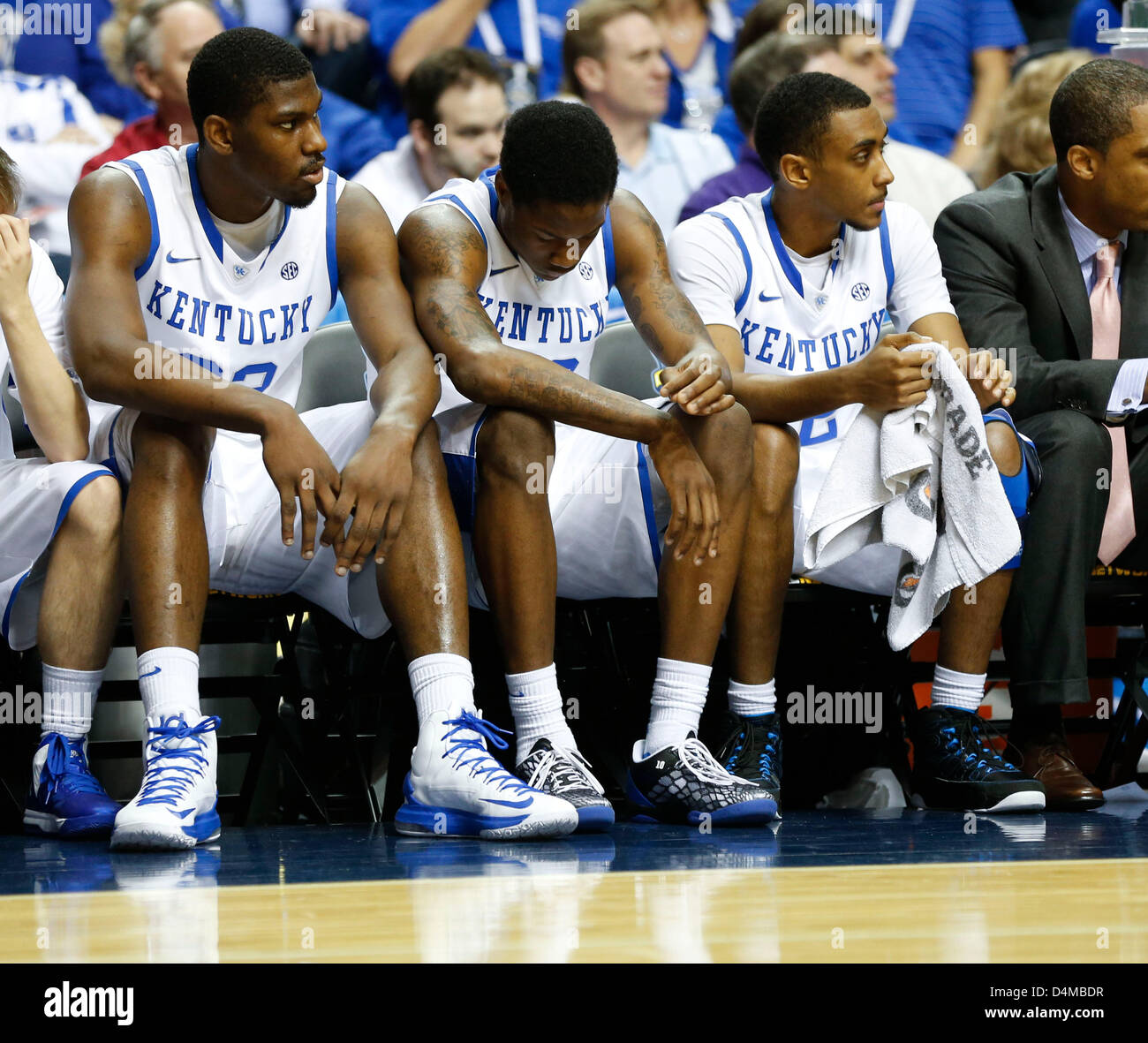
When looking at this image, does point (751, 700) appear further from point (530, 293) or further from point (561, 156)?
point (561, 156)

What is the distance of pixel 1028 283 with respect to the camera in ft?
10.8

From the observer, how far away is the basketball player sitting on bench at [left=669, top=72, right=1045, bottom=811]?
107 inches

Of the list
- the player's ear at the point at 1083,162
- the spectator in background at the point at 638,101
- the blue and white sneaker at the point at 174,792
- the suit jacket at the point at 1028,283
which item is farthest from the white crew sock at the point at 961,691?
the spectator in background at the point at 638,101

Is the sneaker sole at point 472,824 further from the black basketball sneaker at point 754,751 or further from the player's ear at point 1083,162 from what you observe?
the player's ear at point 1083,162

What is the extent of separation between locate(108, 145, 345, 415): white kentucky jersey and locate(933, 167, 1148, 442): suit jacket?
53.3 inches

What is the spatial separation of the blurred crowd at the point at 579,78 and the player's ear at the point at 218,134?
152 centimetres

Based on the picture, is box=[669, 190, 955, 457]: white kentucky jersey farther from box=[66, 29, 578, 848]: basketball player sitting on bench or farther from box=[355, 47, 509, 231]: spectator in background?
box=[355, 47, 509, 231]: spectator in background

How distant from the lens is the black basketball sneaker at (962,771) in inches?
105

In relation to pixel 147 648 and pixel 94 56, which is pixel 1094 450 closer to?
pixel 147 648

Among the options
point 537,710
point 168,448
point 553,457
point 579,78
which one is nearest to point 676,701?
point 537,710

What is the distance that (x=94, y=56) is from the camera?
179 inches

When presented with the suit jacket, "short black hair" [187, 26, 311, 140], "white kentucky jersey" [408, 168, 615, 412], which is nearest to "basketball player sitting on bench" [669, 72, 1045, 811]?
the suit jacket

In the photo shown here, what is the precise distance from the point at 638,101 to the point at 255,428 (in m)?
2.92
